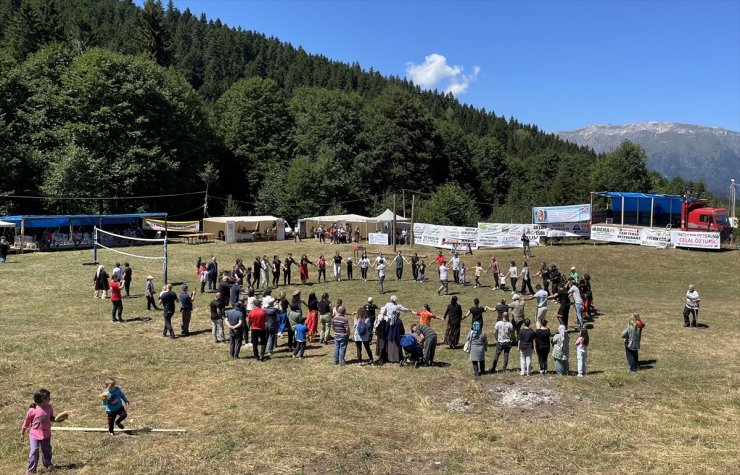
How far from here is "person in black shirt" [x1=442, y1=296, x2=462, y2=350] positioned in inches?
692

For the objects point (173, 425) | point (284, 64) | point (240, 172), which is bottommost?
point (173, 425)

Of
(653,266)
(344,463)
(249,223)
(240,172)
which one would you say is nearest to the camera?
(344,463)

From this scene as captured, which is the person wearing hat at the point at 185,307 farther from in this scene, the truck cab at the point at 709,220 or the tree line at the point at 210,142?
the truck cab at the point at 709,220

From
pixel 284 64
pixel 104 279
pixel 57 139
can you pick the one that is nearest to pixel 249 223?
pixel 57 139

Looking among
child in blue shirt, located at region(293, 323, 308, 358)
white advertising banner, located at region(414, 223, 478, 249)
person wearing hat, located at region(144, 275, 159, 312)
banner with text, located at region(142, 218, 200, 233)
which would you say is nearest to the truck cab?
white advertising banner, located at region(414, 223, 478, 249)

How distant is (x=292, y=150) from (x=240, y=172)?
7.87m

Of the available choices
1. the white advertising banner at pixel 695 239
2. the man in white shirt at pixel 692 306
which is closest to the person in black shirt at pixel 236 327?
the man in white shirt at pixel 692 306

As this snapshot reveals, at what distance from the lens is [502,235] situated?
42219 millimetres

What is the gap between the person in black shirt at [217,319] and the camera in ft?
58.0

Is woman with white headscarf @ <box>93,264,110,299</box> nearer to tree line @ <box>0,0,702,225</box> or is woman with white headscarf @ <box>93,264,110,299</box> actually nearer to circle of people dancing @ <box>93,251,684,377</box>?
circle of people dancing @ <box>93,251,684,377</box>

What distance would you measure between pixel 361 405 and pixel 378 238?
34407 millimetres

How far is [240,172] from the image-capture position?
74.1 meters

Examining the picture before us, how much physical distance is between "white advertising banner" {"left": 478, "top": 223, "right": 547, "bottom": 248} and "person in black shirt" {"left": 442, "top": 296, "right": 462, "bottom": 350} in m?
25.2

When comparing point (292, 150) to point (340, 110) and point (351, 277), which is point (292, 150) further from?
point (351, 277)
